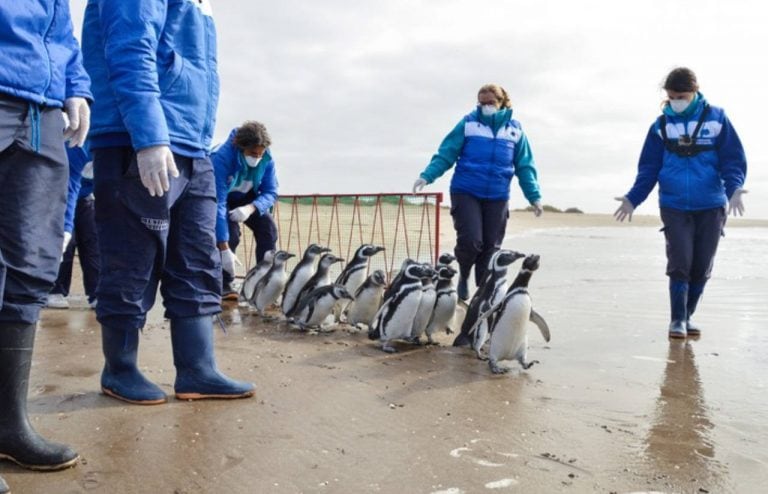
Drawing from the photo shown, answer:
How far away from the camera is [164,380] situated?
427 centimetres

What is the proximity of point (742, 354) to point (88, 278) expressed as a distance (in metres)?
6.12

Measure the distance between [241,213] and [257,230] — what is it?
796 mm

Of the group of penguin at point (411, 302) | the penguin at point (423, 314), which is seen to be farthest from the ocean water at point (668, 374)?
the penguin at point (423, 314)

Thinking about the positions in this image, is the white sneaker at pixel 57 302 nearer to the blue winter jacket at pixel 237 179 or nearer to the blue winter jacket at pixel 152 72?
the blue winter jacket at pixel 237 179

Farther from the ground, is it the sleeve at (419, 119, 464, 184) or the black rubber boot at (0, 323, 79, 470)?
the sleeve at (419, 119, 464, 184)

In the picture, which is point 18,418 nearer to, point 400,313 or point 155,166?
point 155,166

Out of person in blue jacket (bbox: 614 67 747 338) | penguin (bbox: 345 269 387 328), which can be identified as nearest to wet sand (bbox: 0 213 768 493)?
penguin (bbox: 345 269 387 328)

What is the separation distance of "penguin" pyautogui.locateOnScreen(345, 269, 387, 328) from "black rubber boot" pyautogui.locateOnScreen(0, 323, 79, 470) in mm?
3853

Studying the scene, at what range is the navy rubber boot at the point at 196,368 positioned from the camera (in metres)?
3.80

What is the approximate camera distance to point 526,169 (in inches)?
293

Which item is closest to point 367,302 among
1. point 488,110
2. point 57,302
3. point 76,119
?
point 488,110

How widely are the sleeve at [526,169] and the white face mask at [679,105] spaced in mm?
1442

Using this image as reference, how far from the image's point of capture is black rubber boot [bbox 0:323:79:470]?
2738 mm

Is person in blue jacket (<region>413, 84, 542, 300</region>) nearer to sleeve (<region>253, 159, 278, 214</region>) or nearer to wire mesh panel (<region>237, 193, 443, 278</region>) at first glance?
wire mesh panel (<region>237, 193, 443, 278</region>)
